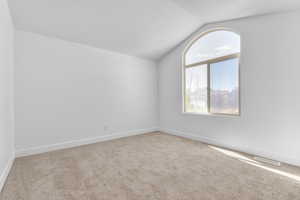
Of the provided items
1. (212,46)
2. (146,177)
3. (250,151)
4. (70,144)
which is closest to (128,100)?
(70,144)

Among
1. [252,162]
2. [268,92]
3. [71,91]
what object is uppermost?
[71,91]

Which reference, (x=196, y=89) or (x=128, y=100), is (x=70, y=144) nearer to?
(x=128, y=100)

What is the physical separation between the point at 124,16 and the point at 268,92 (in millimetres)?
2971

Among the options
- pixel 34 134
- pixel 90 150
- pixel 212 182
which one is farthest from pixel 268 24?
pixel 34 134

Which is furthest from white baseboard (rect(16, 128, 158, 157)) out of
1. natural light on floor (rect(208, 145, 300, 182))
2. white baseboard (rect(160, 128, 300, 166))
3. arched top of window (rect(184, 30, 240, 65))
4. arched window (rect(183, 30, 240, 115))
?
arched top of window (rect(184, 30, 240, 65))

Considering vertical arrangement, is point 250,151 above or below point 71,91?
below

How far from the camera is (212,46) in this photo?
336 cm

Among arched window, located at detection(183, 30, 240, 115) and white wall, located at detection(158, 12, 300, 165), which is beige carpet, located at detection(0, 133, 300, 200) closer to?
white wall, located at detection(158, 12, 300, 165)

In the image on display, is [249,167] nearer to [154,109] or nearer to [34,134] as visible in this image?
[154,109]

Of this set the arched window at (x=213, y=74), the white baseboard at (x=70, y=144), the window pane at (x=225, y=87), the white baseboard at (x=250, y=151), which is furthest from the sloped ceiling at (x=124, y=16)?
the white baseboard at (x=250, y=151)

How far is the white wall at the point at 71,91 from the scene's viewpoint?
265 centimetres

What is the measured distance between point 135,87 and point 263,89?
9.87ft

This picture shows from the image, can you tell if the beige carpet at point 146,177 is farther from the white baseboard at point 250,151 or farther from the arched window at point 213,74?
the arched window at point 213,74

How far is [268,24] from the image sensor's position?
245 cm
